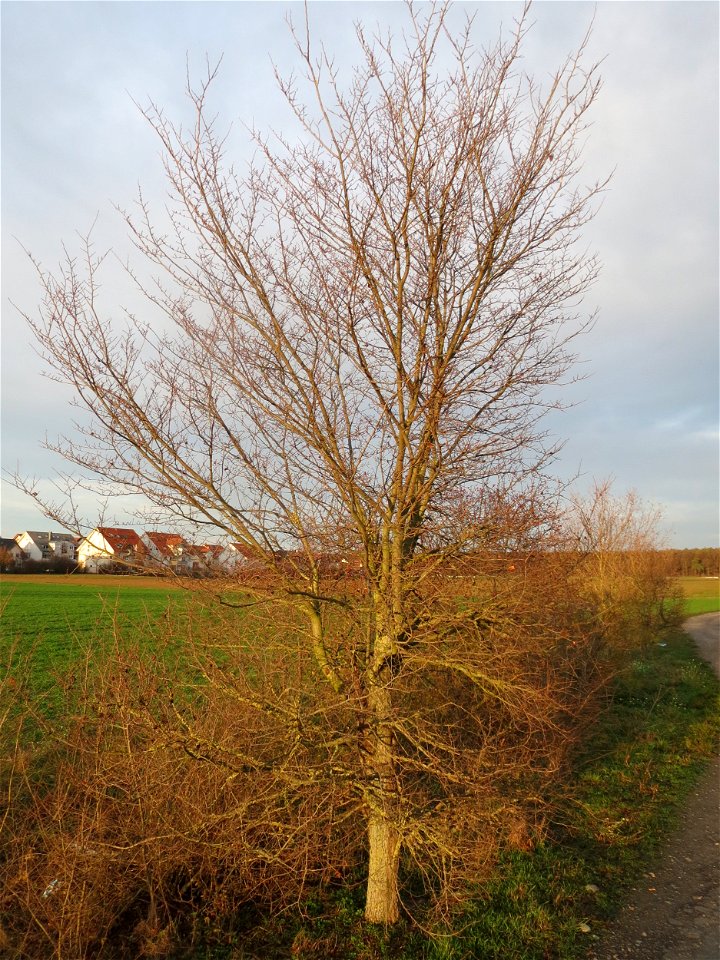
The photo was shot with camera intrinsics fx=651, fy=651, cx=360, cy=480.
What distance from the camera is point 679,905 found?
18.3ft

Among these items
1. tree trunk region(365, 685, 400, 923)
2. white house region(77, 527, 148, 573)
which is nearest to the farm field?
white house region(77, 527, 148, 573)

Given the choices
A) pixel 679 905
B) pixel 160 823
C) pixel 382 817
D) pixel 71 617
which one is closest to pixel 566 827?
pixel 679 905

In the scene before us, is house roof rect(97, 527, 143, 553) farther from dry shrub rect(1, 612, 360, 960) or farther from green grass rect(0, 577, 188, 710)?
dry shrub rect(1, 612, 360, 960)

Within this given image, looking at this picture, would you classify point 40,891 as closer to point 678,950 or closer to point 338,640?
point 338,640

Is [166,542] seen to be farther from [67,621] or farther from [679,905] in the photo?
[679,905]

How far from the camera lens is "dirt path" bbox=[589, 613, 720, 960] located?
492cm

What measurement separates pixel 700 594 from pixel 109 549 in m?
54.6

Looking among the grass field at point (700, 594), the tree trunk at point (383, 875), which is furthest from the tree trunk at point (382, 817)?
the grass field at point (700, 594)

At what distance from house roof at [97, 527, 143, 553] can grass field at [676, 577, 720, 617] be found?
97.9 feet

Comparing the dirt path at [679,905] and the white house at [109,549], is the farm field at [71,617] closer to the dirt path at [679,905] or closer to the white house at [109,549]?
the white house at [109,549]

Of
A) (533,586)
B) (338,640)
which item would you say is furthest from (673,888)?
(338,640)

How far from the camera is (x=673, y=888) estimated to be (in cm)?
591

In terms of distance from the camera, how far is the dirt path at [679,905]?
194 inches

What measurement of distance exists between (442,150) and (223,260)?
1.66m
